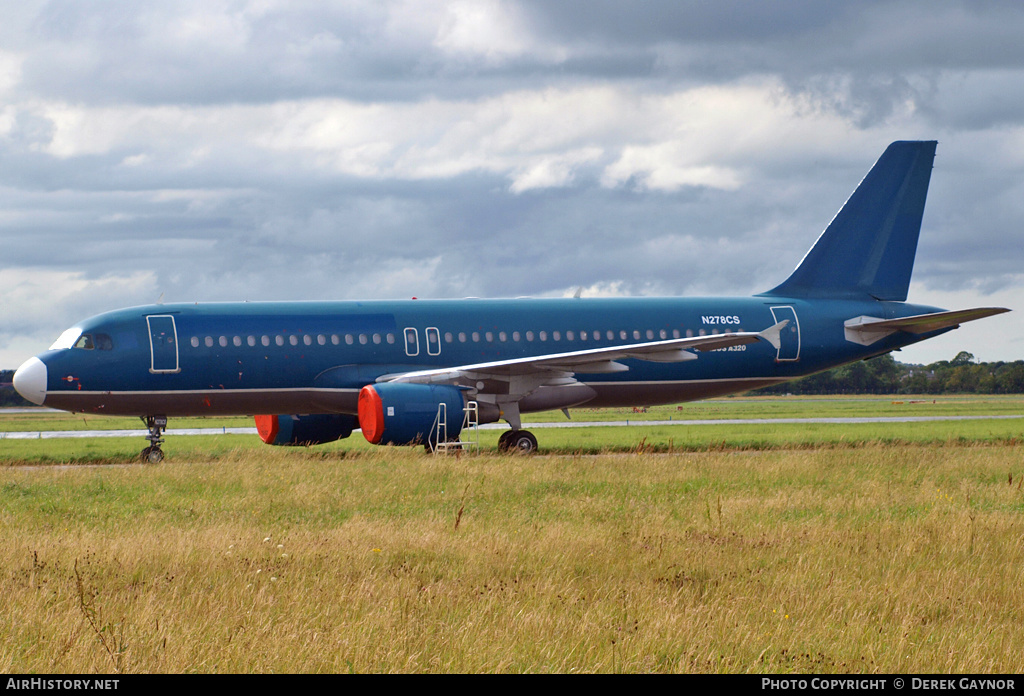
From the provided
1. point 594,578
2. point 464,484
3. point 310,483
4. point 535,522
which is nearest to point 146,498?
point 310,483

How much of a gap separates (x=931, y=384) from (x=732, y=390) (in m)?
104

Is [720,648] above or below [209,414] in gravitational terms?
below

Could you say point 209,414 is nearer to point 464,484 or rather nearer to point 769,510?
point 464,484

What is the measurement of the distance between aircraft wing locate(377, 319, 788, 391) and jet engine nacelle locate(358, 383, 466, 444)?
115 centimetres

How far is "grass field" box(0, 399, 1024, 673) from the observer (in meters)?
7.43

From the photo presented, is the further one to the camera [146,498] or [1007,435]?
[1007,435]

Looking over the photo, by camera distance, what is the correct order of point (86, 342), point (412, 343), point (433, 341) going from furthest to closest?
1. point (433, 341)
2. point (412, 343)
3. point (86, 342)

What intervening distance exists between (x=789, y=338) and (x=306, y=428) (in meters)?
13.3

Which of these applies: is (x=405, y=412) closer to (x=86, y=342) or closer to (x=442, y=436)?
(x=442, y=436)

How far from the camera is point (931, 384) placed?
125 m

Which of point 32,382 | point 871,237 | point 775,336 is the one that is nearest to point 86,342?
point 32,382

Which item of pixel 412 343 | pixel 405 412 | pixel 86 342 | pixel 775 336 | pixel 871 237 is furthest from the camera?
pixel 871 237

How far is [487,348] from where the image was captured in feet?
89.2
